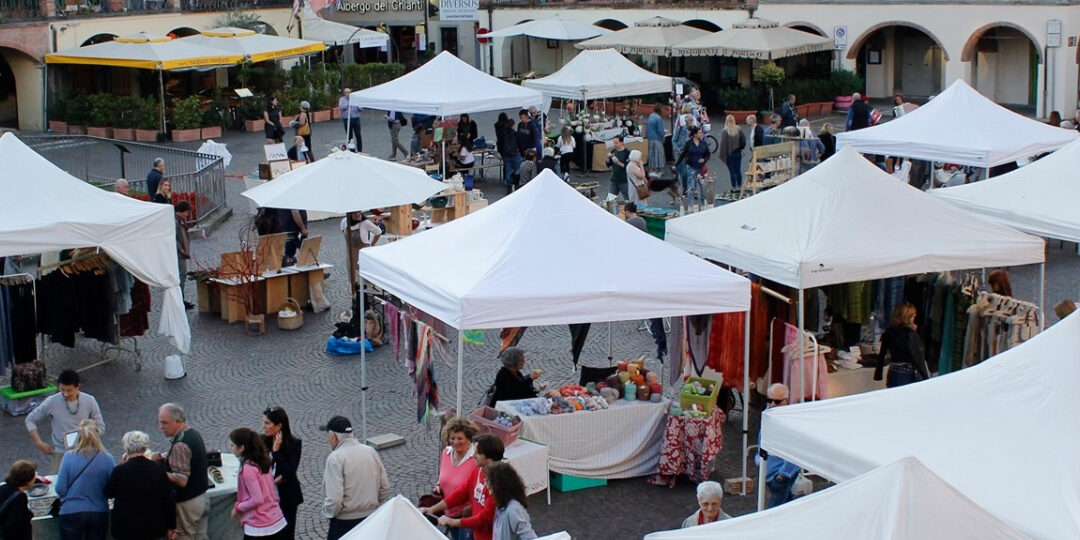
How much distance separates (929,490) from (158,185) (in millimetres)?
12806

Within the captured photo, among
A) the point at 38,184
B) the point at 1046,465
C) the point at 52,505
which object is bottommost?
the point at 52,505

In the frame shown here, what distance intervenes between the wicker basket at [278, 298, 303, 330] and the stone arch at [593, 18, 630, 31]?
2586 cm

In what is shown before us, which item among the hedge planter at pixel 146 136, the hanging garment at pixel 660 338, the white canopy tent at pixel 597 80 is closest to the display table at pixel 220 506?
the hanging garment at pixel 660 338

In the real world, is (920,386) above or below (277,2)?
below

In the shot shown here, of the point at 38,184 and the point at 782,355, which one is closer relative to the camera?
the point at 782,355

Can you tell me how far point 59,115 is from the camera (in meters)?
32.8

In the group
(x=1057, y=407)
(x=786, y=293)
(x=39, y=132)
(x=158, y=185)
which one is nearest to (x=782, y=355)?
(x=786, y=293)

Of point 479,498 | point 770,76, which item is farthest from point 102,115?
point 479,498

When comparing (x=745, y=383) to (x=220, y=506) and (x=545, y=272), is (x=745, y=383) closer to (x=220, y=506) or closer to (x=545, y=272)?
(x=545, y=272)

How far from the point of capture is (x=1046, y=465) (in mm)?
7281

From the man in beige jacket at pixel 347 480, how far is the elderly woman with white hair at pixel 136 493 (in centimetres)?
102

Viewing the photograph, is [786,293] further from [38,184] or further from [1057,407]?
[38,184]

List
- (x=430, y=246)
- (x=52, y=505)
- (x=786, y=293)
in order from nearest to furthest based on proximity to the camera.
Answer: (x=52, y=505), (x=430, y=246), (x=786, y=293)

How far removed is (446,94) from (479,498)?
49.9 ft
